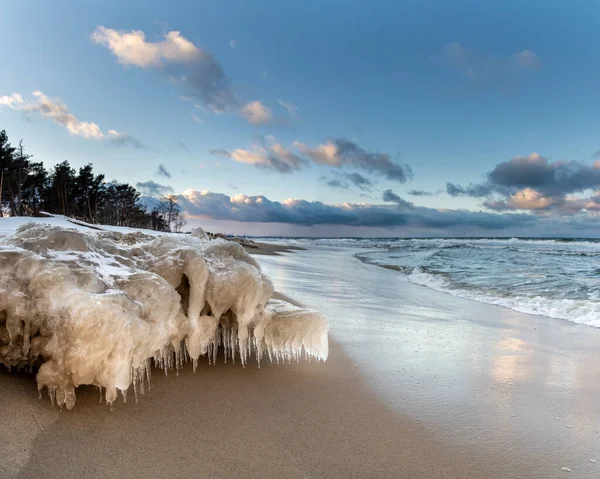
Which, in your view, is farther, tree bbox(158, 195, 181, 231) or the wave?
tree bbox(158, 195, 181, 231)

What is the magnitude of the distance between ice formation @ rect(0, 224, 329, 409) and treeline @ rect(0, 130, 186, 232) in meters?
42.1

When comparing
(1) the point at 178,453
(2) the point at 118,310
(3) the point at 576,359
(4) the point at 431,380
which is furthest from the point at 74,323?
(3) the point at 576,359

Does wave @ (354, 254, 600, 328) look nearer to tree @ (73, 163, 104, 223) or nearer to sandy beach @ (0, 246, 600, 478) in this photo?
sandy beach @ (0, 246, 600, 478)

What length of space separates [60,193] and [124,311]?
179 feet

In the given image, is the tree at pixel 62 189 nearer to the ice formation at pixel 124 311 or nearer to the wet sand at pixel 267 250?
the wet sand at pixel 267 250

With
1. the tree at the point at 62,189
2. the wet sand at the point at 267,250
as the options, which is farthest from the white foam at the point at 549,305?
the tree at the point at 62,189

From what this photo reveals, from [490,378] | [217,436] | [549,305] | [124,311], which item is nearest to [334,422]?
[217,436]

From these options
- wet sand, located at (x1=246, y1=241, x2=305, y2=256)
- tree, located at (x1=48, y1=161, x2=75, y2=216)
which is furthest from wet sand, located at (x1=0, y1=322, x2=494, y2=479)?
tree, located at (x1=48, y1=161, x2=75, y2=216)

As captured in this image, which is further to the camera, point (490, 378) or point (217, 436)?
point (490, 378)

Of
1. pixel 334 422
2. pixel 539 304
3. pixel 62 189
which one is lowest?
pixel 539 304

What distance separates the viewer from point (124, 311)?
9.24 ft

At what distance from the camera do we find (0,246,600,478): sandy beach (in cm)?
242

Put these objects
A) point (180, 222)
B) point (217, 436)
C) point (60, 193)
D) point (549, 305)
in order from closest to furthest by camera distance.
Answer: point (217, 436), point (549, 305), point (60, 193), point (180, 222)

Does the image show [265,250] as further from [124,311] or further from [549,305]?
[124,311]
